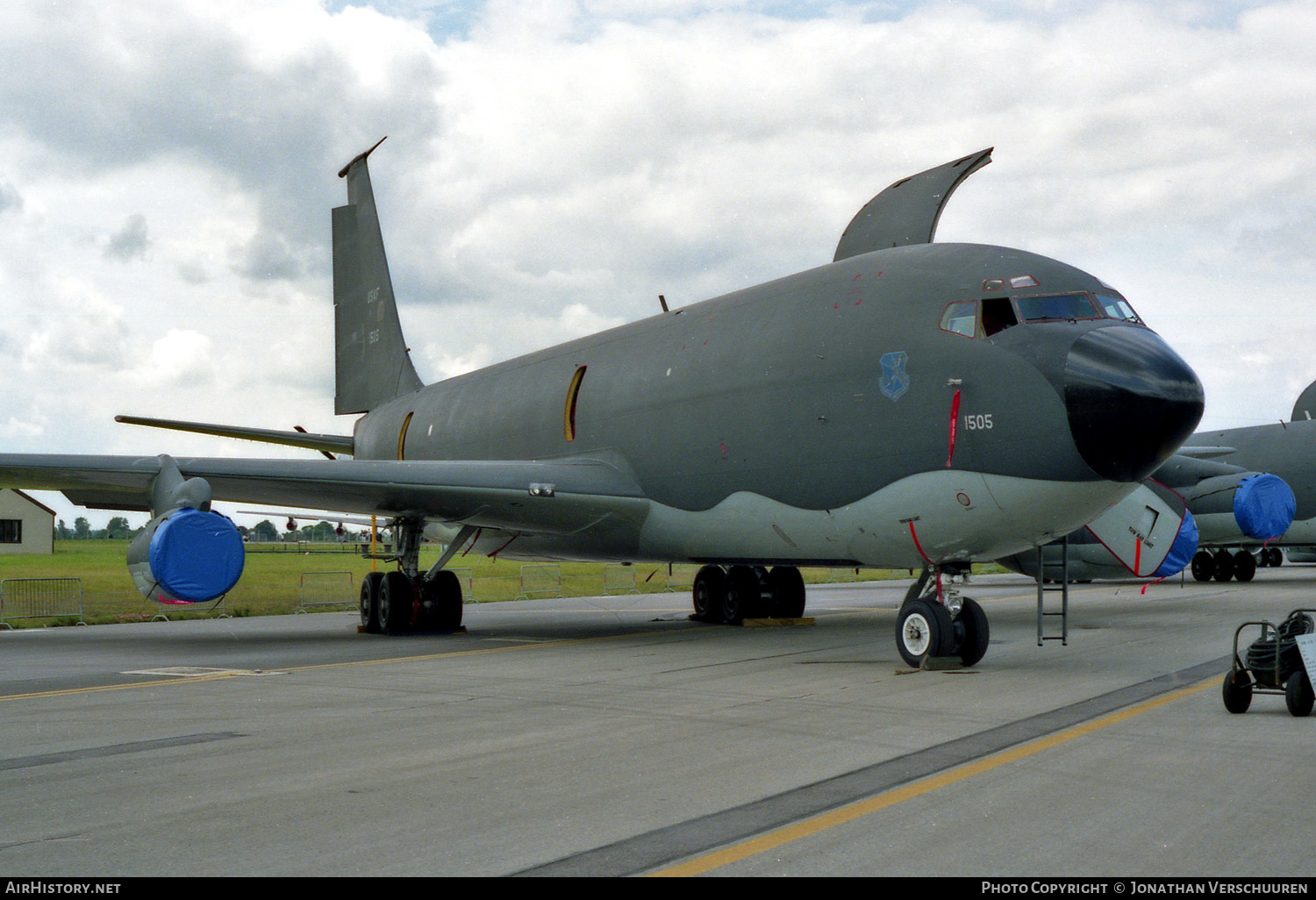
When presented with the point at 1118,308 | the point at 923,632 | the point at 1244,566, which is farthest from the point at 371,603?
the point at 1244,566

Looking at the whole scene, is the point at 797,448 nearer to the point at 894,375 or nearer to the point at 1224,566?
the point at 894,375

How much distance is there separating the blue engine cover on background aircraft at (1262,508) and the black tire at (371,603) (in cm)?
2330

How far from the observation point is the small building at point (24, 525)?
67688 mm

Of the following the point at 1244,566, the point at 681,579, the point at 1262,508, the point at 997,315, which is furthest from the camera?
the point at 681,579

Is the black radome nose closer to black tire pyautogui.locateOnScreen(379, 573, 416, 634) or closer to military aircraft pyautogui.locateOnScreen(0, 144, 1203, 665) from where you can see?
military aircraft pyautogui.locateOnScreen(0, 144, 1203, 665)

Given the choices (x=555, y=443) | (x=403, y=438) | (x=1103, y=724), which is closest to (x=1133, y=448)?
(x=1103, y=724)

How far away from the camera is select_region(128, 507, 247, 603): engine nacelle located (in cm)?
1219

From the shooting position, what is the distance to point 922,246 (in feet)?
40.3

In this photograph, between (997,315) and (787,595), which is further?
(787,595)

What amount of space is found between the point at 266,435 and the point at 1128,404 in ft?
48.7

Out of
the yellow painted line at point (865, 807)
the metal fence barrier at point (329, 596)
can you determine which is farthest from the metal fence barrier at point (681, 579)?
the yellow painted line at point (865, 807)

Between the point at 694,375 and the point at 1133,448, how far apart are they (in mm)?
5652

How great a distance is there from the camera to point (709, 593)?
1897 cm

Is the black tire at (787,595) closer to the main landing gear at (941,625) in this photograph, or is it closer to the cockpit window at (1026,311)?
the main landing gear at (941,625)
